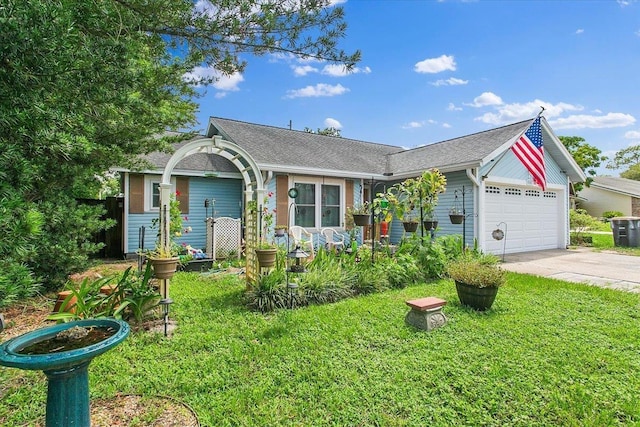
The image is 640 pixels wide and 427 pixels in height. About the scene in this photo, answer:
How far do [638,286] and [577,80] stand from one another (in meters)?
7.02

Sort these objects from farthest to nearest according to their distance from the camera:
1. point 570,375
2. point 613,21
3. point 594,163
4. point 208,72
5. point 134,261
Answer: point 594,163, point 134,261, point 613,21, point 208,72, point 570,375

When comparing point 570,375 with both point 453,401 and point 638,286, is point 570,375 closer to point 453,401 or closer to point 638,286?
point 453,401

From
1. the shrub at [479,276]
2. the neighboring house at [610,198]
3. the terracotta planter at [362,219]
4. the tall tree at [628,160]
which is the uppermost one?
the tall tree at [628,160]

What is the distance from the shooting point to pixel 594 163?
21.6 metres

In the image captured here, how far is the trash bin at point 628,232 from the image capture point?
11336mm

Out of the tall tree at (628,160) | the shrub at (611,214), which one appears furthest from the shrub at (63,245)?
the tall tree at (628,160)

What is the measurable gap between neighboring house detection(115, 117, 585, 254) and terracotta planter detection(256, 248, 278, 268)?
4.42 m

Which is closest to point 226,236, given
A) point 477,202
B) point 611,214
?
point 477,202

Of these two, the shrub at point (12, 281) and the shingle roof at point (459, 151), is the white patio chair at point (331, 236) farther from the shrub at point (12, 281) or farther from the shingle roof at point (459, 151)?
the shrub at point (12, 281)

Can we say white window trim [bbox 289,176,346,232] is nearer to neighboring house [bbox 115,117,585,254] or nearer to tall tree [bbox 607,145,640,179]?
neighboring house [bbox 115,117,585,254]

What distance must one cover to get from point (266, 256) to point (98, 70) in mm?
3146

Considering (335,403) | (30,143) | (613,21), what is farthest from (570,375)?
(613,21)

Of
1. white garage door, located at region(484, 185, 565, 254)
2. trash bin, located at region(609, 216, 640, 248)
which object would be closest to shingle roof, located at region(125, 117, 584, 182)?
white garage door, located at region(484, 185, 565, 254)

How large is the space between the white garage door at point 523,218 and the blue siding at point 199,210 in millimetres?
7572
